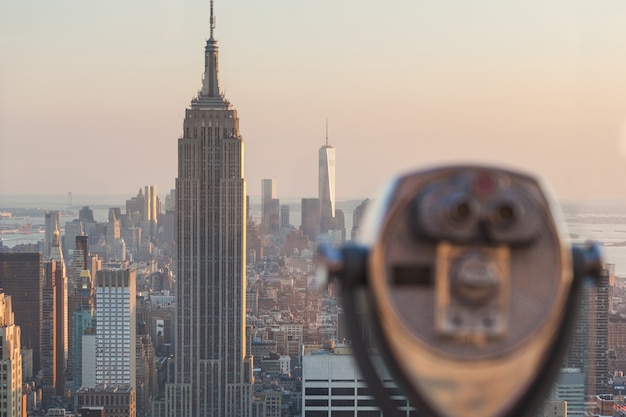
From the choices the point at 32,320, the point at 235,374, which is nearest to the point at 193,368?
the point at 235,374

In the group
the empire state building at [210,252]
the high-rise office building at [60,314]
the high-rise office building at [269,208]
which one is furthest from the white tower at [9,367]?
the empire state building at [210,252]

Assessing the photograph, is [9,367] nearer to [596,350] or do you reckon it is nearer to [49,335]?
[49,335]

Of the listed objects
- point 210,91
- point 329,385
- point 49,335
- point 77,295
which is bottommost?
point 329,385

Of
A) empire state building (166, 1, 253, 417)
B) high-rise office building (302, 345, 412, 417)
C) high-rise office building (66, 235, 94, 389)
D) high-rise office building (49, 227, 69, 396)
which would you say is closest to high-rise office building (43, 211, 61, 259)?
high-rise office building (49, 227, 69, 396)

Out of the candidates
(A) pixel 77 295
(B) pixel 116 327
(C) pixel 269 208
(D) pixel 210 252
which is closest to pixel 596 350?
(C) pixel 269 208

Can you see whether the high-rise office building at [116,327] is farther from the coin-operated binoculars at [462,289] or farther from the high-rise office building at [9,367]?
the coin-operated binoculars at [462,289]
